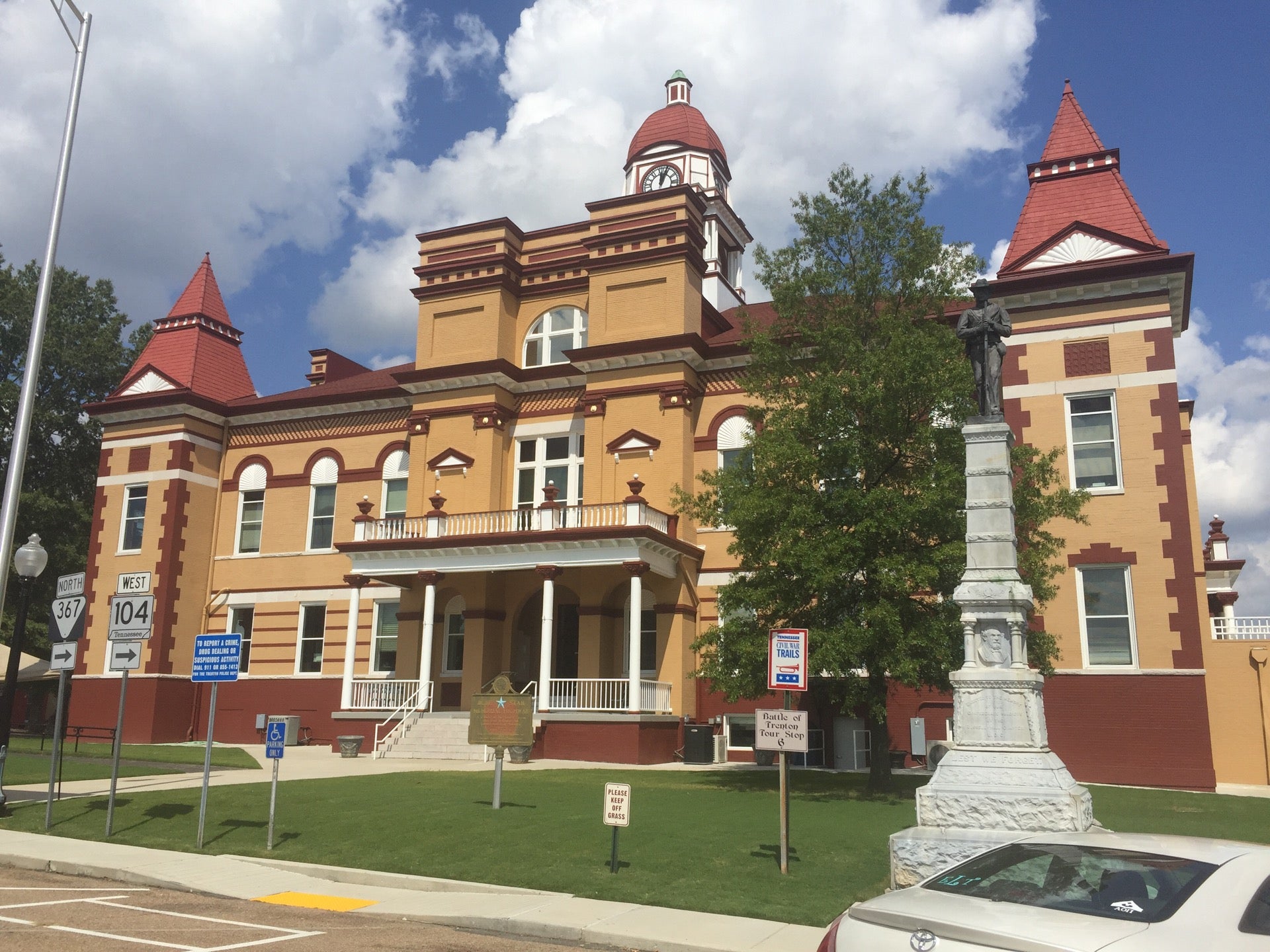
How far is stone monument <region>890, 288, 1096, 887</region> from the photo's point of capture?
9.59 meters

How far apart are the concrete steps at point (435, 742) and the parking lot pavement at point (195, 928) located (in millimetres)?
13796

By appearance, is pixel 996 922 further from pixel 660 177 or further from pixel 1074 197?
pixel 660 177

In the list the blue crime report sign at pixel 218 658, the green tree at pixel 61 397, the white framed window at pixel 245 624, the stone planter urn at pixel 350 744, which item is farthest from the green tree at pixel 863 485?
the green tree at pixel 61 397

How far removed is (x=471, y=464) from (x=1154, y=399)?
723 inches

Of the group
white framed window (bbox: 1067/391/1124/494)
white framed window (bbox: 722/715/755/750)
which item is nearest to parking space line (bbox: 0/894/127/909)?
white framed window (bbox: 722/715/755/750)

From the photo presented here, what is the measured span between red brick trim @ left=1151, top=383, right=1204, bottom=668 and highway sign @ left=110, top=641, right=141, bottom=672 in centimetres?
2085

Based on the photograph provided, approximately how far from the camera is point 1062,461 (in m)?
24.2

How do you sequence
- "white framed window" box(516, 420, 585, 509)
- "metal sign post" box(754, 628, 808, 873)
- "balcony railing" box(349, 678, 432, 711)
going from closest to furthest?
"metal sign post" box(754, 628, 808, 873), "balcony railing" box(349, 678, 432, 711), "white framed window" box(516, 420, 585, 509)

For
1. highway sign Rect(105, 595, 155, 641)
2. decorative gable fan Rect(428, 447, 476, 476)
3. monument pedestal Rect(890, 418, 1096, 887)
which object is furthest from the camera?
decorative gable fan Rect(428, 447, 476, 476)

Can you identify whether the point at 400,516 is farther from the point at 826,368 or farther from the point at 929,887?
the point at 929,887

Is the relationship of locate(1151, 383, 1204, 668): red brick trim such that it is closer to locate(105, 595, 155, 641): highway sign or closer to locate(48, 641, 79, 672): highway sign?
locate(105, 595, 155, 641): highway sign

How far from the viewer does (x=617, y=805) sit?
1068 cm

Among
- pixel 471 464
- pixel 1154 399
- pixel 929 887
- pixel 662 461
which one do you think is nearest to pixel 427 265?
pixel 471 464

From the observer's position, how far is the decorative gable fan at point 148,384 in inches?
1368
